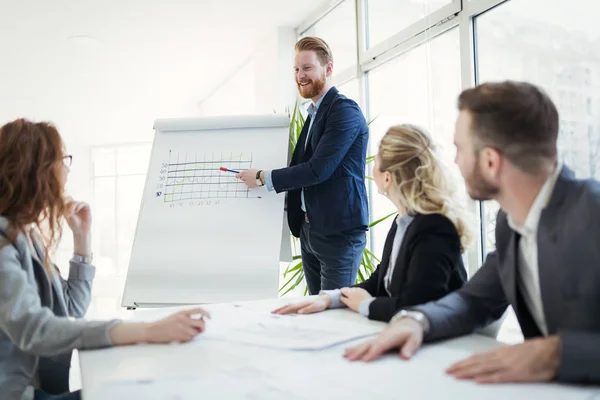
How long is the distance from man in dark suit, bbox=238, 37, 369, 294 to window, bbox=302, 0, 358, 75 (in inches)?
78.9

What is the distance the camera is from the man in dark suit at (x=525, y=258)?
31.4 inches

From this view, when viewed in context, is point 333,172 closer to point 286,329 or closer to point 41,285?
point 286,329

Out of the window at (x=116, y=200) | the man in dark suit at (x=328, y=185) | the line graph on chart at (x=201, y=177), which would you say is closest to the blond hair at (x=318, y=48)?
the man in dark suit at (x=328, y=185)

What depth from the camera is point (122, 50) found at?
5609 mm

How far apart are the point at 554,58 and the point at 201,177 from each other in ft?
5.84

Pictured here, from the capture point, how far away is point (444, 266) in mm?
1198

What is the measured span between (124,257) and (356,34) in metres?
8.05

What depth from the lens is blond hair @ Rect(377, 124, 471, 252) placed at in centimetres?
132

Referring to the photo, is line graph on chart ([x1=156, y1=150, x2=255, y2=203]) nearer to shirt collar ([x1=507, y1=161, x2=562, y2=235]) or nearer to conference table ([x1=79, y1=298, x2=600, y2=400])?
conference table ([x1=79, y1=298, x2=600, y2=400])

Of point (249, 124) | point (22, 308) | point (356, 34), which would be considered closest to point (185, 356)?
point (22, 308)

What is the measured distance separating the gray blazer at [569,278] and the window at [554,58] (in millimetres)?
1289

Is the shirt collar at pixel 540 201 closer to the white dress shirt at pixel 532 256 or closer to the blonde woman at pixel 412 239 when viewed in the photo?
the white dress shirt at pixel 532 256

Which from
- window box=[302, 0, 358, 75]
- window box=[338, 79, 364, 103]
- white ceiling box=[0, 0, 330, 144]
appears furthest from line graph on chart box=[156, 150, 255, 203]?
white ceiling box=[0, 0, 330, 144]

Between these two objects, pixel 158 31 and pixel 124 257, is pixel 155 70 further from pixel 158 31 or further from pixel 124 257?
pixel 124 257
